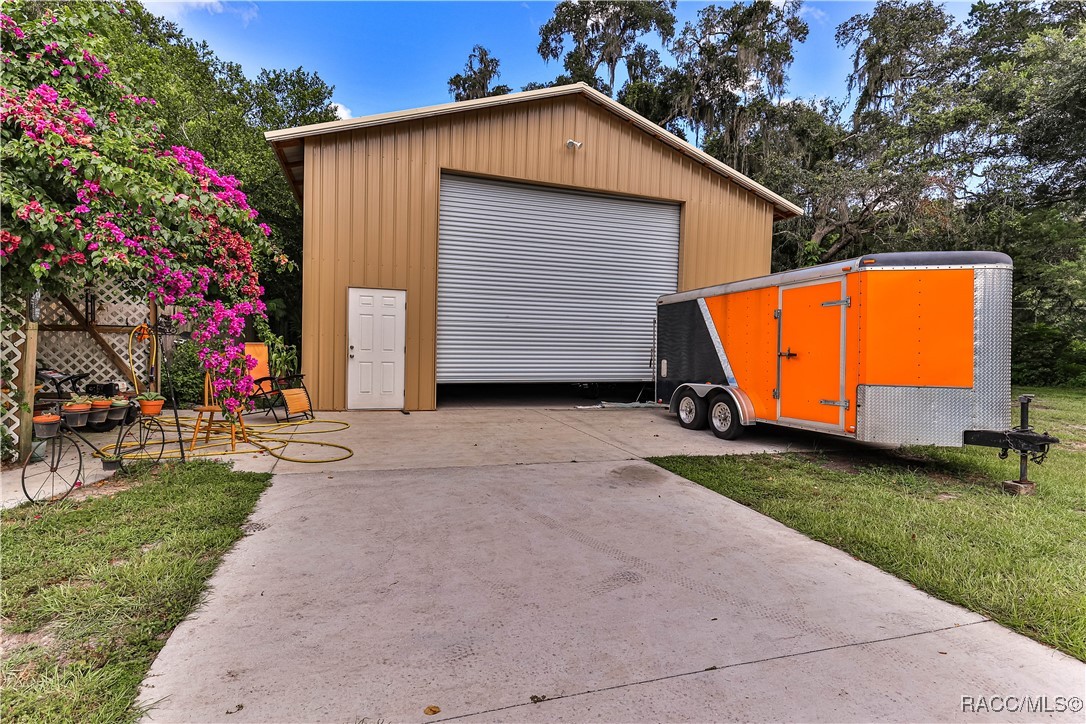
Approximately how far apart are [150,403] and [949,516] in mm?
9353

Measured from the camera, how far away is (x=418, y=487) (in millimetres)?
4457

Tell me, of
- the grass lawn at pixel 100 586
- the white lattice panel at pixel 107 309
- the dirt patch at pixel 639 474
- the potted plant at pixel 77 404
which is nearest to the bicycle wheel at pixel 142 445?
the potted plant at pixel 77 404

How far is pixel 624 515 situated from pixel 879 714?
213 centimetres

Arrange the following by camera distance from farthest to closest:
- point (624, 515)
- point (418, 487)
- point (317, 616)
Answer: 1. point (418, 487)
2. point (624, 515)
3. point (317, 616)

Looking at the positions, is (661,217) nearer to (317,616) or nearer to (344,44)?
(344,44)

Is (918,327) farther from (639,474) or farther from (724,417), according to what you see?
(639,474)

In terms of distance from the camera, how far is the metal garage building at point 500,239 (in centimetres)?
883

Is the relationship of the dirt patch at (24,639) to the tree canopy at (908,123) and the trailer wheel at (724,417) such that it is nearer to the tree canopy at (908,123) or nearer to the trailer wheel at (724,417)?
the trailer wheel at (724,417)

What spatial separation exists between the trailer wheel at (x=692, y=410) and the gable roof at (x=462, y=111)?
6.14 meters

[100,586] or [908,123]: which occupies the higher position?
[908,123]

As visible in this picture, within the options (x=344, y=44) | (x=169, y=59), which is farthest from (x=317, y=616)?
(x=169, y=59)

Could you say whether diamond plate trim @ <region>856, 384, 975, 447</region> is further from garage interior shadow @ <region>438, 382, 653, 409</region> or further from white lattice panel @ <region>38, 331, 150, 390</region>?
white lattice panel @ <region>38, 331, 150, 390</region>

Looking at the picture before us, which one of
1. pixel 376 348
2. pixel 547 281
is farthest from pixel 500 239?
pixel 376 348

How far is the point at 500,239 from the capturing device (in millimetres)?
10008
